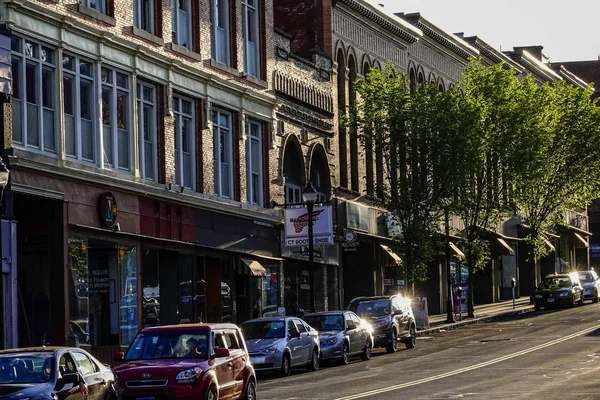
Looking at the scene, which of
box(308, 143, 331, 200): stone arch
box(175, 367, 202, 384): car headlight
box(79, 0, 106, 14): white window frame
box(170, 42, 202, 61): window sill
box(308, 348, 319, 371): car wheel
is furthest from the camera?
box(308, 143, 331, 200): stone arch

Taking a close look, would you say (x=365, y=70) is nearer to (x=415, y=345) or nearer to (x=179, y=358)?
(x=415, y=345)

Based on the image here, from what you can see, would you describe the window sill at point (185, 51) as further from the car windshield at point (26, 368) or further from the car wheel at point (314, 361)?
the car windshield at point (26, 368)

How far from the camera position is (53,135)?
33.6 meters

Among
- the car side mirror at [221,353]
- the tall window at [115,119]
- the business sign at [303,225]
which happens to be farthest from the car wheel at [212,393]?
the business sign at [303,225]

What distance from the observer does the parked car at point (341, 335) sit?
37219 millimetres

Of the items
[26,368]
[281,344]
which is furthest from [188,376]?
[281,344]

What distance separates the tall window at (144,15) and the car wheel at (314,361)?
10643mm

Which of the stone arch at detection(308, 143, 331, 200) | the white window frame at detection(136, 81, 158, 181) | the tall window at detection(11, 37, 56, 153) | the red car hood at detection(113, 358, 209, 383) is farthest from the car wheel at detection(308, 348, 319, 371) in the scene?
the stone arch at detection(308, 143, 331, 200)

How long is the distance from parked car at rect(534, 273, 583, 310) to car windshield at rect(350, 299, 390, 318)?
1043 inches

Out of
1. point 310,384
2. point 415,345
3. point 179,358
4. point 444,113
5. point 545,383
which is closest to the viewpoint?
point 179,358

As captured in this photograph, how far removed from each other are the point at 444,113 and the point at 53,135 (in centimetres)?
2256

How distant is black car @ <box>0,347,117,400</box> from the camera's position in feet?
56.7

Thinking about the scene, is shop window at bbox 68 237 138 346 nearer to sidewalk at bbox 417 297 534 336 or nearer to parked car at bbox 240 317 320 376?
parked car at bbox 240 317 320 376

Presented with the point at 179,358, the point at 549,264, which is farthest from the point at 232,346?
the point at 549,264
